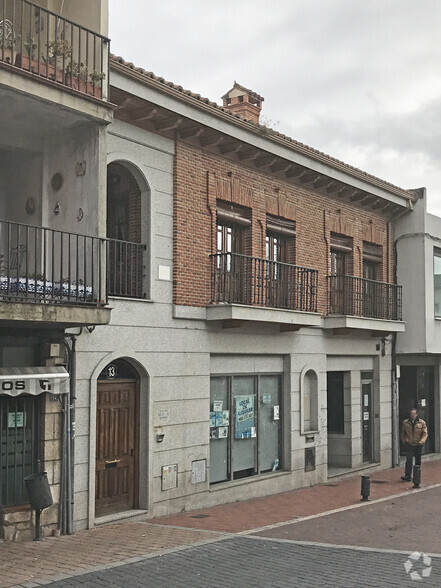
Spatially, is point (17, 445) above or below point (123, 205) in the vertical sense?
below

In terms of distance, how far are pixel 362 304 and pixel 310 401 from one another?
2923 millimetres

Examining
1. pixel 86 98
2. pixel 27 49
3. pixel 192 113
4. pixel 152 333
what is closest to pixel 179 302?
pixel 152 333

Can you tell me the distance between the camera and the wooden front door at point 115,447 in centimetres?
1251

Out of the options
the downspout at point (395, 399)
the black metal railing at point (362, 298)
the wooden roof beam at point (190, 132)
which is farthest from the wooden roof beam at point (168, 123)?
the downspout at point (395, 399)

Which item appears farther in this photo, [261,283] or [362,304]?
[362,304]

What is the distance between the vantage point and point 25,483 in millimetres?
10773

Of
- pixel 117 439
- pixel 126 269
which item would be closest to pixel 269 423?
pixel 117 439

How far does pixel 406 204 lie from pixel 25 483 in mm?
13832

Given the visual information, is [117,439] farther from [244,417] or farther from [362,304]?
[362,304]

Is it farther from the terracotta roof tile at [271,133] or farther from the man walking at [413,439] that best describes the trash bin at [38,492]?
the man walking at [413,439]

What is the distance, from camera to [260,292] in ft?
51.0

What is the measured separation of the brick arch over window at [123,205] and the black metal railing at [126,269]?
10.4 inches

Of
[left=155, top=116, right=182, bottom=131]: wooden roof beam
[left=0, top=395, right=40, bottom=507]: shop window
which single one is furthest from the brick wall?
[left=0, top=395, right=40, bottom=507]: shop window

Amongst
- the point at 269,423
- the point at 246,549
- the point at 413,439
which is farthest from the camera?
the point at 413,439
